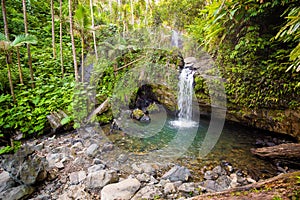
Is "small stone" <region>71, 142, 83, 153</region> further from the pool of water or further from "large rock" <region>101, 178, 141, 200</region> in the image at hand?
"large rock" <region>101, 178, 141, 200</region>

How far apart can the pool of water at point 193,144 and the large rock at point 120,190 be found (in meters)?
1.02

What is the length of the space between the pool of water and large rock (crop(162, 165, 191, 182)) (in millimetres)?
187

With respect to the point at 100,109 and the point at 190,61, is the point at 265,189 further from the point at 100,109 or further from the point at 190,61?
the point at 190,61

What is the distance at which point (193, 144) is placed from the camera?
413 cm

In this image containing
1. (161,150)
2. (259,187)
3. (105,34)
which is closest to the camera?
(259,187)

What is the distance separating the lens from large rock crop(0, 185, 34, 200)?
2.23m

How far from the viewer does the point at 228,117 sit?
4.97 metres

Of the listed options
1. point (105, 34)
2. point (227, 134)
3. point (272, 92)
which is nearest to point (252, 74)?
point (272, 92)

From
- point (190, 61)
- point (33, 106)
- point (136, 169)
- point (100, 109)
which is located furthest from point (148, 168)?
point (190, 61)

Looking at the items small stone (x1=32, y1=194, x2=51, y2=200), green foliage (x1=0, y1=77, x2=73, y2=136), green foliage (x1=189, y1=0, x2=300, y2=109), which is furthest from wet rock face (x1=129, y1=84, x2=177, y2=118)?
small stone (x1=32, y1=194, x2=51, y2=200)

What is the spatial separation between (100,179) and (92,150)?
1131mm

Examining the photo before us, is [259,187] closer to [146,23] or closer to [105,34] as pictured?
[105,34]

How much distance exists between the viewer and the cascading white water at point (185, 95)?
5.49 metres

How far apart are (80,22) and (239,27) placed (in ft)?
15.9
